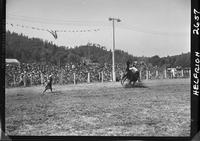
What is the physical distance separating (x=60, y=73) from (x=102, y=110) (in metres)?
0.74

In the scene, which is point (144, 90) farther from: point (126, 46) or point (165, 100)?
point (126, 46)

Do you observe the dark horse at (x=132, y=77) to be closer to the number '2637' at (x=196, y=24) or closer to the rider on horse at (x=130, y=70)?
the rider on horse at (x=130, y=70)

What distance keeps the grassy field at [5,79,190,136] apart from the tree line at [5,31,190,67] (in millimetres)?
281

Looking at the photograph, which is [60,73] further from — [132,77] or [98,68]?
[132,77]

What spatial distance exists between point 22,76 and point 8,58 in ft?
1.04

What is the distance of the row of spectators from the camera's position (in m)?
4.11

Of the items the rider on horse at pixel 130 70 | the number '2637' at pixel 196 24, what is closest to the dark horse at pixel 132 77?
the rider on horse at pixel 130 70

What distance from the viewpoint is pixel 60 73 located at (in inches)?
164

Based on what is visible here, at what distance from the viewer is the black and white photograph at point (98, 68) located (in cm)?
380

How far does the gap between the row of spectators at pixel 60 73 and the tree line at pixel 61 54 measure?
0.06 metres

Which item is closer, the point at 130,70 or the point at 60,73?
the point at 130,70

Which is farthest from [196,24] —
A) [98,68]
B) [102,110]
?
[102,110]

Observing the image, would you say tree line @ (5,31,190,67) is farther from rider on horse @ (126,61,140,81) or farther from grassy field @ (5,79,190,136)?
grassy field @ (5,79,190,136)

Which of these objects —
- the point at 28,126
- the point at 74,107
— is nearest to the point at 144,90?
the point at 74,107
